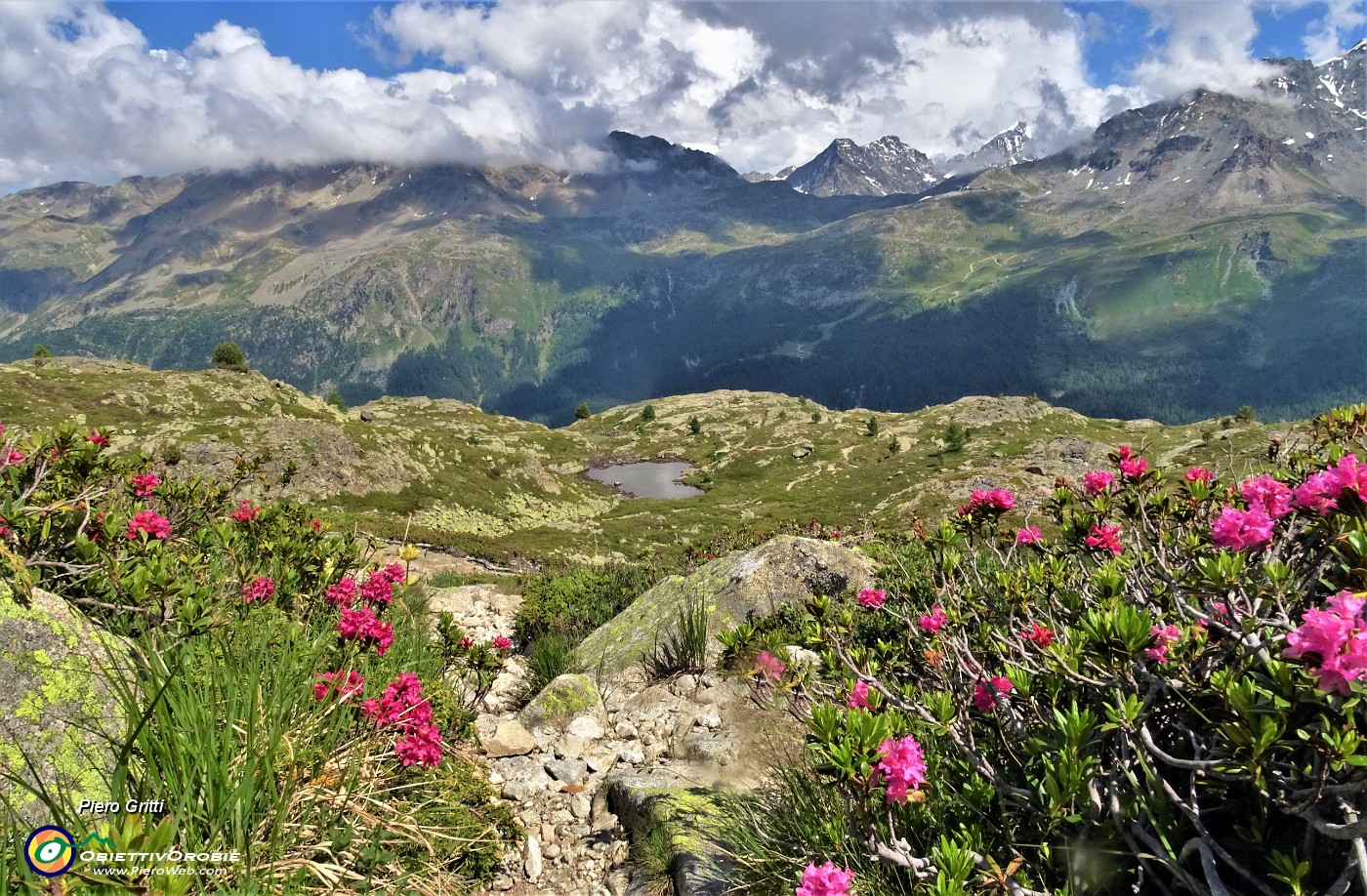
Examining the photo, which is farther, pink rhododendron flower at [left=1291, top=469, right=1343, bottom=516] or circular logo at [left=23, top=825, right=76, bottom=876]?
pink rhododendron flower at [left=1291, top=469, right=1343, bottom=516]

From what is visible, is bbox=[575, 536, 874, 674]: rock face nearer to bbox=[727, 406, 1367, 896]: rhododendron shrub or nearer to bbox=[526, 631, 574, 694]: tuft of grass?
bbox=[526, 631, 574, 694]: tuft of grass

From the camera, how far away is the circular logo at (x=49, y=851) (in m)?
2.28

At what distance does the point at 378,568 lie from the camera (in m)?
6.92

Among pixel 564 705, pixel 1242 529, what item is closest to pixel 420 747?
pixel 564 705

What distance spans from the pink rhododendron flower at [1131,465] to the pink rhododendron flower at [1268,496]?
996mm

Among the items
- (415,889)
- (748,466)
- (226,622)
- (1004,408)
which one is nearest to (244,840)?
(415,889)

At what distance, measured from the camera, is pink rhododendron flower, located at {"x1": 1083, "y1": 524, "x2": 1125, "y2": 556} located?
511 cm

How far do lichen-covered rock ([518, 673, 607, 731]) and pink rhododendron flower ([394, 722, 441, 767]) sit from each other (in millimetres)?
3804

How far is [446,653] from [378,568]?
127cm

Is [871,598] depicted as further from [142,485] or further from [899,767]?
[142,485]

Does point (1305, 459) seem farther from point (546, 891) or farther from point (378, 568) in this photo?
point (378, 568)

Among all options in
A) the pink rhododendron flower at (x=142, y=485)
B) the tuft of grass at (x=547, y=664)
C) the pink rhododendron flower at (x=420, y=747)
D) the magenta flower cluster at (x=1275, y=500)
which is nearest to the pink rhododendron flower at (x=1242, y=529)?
the magenta flower cluster at (x=1275, y=500)

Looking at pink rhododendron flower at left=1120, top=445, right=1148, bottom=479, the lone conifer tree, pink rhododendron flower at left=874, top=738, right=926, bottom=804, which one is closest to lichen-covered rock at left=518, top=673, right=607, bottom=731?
pink rhododendron flower at left=874, top=738, right=926, bottom=804

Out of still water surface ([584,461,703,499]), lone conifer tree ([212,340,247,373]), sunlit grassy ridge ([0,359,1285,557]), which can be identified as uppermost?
lone conifer tree ([212,340,247,373])
